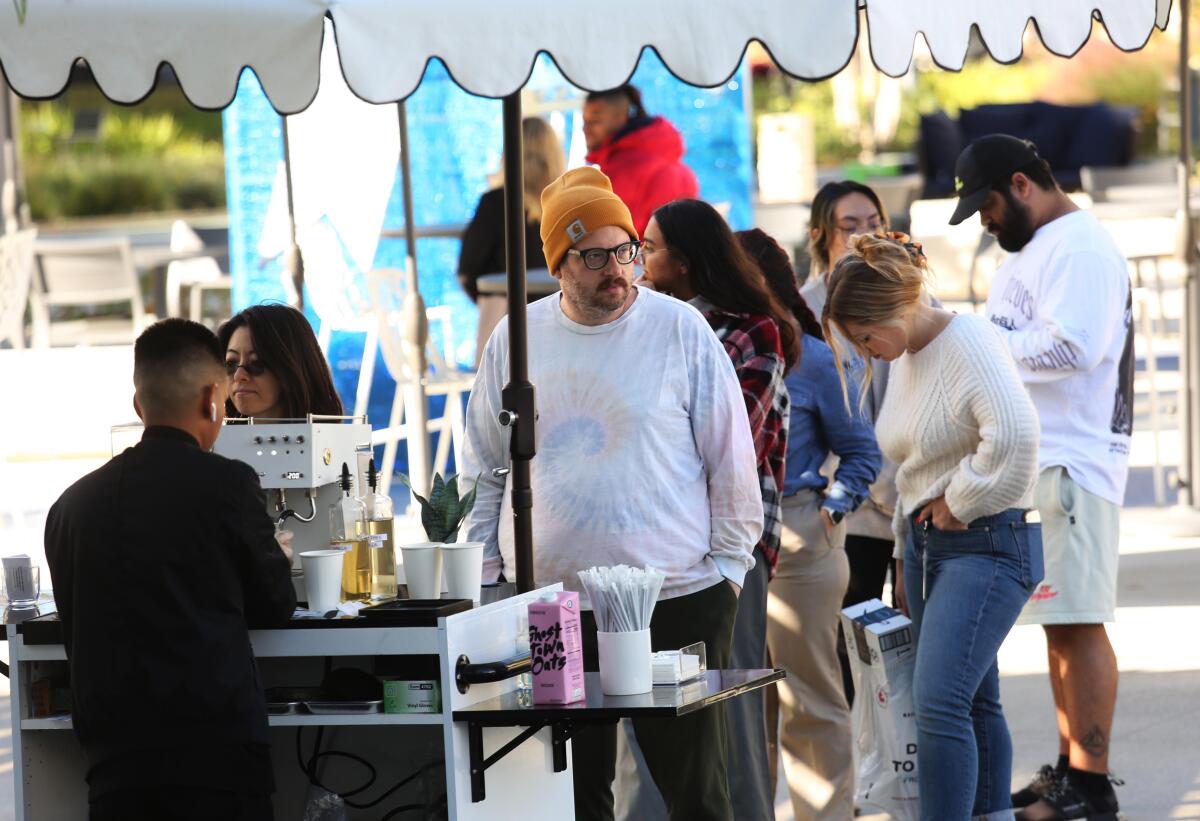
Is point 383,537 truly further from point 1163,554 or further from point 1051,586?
point 1163,554

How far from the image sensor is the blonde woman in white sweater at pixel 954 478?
3955 millimetres

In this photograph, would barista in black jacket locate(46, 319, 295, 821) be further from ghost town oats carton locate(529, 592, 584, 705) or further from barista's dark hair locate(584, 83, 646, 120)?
barista's dark hair locate(584, 83, 646, 120)

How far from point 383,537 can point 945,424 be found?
139cm

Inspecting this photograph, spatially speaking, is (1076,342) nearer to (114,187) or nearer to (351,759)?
(351,759)

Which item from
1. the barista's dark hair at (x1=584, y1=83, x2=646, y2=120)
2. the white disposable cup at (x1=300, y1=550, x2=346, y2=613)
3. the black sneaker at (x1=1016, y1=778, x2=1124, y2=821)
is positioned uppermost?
the barista's dark hair at (x1=584, y1=83, x2=646, y2=120)

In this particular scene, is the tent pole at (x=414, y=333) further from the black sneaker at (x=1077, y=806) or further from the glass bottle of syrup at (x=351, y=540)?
the glass bottle of syrup at (x=351, y=540)

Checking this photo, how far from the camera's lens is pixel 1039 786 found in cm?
480

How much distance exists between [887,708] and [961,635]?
0.41 meters

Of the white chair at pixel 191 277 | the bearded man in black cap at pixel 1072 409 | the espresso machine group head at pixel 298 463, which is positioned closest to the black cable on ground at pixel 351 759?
the espresso machine group head at pixel 298 463

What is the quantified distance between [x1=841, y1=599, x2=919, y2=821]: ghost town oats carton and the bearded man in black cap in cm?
47

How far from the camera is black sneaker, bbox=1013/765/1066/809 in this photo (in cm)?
477

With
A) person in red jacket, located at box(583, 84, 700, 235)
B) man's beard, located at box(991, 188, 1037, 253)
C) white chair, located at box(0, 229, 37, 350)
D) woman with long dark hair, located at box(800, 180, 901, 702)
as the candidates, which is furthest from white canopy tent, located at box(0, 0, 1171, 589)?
white chair, located at box(0, 229, 37, 350)

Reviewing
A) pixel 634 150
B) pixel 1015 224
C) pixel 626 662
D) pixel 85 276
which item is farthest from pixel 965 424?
pixel 85 276

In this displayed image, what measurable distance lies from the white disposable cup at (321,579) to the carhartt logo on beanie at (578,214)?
0.84m
